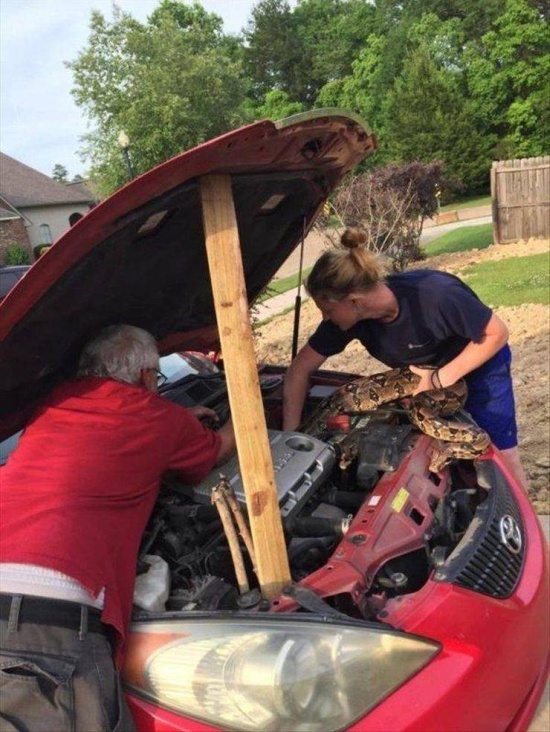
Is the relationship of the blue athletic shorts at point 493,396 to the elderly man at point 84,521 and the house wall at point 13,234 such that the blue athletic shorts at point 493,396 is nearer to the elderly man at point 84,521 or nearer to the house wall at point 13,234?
the elderly man at point 84,521

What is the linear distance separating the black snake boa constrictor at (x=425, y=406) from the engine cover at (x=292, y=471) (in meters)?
0.45

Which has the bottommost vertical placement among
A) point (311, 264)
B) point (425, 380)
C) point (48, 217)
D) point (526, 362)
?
point (526, 362)

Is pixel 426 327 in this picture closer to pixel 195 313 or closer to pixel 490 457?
pixel 490 457

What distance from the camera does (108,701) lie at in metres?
1.62

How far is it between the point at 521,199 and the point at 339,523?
1641 cm

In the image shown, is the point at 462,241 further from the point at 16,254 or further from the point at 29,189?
the point at 29,189

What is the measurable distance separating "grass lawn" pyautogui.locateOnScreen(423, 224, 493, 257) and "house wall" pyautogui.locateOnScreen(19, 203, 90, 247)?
26627 millimetres

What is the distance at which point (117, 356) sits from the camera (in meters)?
2.55

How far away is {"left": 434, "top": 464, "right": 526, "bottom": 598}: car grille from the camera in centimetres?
209

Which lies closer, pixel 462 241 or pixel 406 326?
pixel 406 326

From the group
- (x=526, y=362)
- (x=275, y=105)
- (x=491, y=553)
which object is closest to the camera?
(x=491, y=553)

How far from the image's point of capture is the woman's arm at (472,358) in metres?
3.24

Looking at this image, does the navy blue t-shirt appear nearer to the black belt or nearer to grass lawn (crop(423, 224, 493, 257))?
the black belt

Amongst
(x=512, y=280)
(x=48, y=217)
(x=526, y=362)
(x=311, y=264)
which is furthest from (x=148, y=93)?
(x=526, y=362)
